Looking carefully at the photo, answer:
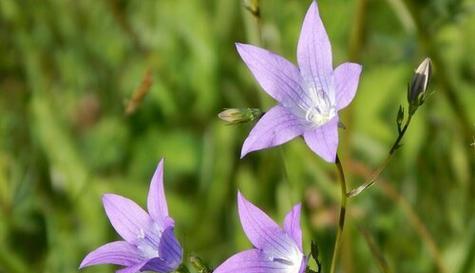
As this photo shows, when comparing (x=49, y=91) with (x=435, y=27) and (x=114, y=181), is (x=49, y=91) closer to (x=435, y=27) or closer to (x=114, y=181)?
(x=114, y=181)

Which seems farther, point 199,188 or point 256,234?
point 199,188

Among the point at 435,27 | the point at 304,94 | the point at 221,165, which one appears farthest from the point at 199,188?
the point at 304,94

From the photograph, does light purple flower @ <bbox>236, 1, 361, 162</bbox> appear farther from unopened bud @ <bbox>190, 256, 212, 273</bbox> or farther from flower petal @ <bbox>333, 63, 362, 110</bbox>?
unopened bud @ <bbox>190, 256, 212, 273</bbox>

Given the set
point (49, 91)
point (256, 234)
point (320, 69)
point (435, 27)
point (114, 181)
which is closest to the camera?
point (256, 234)

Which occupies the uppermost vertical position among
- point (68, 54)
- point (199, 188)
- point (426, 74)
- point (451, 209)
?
point (68, 54)

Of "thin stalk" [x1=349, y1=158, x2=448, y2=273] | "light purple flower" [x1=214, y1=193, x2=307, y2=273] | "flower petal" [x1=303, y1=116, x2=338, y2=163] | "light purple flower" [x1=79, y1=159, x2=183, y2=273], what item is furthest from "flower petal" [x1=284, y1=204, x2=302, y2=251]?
"thin stalk" [x1=349, y1=158, x2=448, y2=273]

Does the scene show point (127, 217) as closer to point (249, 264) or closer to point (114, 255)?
point (114, 255)
